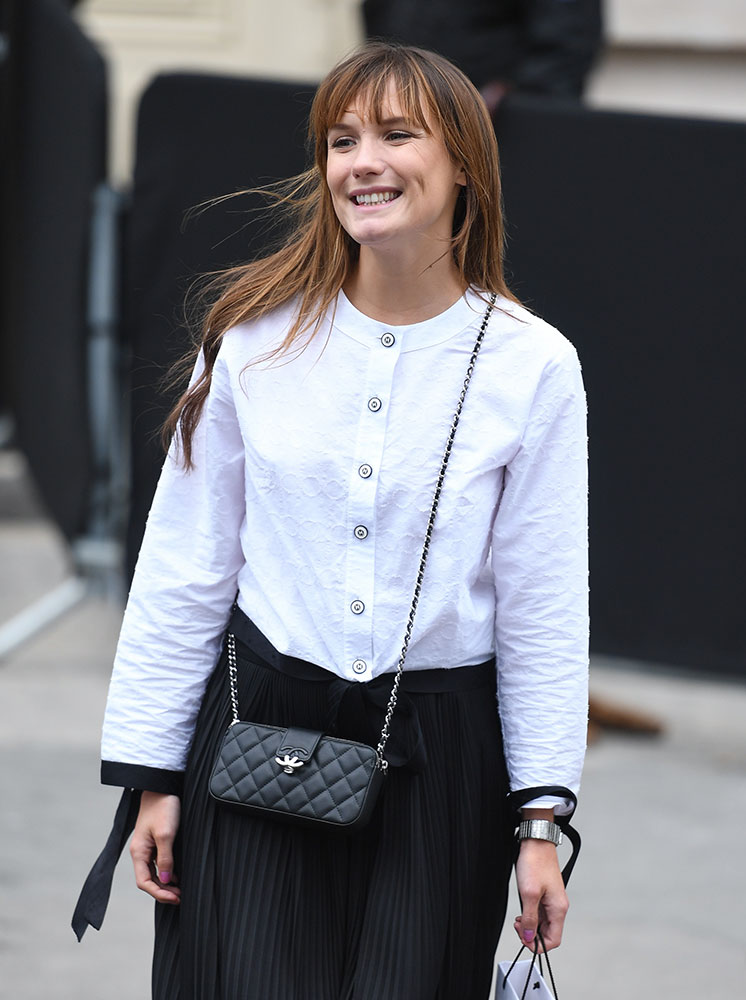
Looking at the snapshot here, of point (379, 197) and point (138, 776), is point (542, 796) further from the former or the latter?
point (379, 197)

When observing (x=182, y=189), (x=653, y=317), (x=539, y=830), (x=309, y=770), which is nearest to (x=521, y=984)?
(x=539, y=830)

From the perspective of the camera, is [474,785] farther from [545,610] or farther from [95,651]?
[95,651]

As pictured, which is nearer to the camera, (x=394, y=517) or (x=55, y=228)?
(x=394, y=517)

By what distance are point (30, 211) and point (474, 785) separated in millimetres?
3848

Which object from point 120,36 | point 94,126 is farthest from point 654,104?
point 94,126

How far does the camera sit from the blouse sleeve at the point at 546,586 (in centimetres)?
192

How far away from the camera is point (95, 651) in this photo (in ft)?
17.9

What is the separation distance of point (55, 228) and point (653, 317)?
80.4 inches

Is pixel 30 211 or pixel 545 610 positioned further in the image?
pixel 30 211

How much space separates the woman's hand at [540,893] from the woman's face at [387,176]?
2.64 ft

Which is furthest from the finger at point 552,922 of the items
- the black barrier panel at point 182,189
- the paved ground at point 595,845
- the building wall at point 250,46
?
the building wall at point 250,46

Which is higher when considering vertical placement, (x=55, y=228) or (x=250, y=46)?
(x=250, y=46)

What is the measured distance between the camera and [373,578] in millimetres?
1910

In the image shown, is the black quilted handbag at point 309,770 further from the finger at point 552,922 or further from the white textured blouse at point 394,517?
the finger at point 552,922
